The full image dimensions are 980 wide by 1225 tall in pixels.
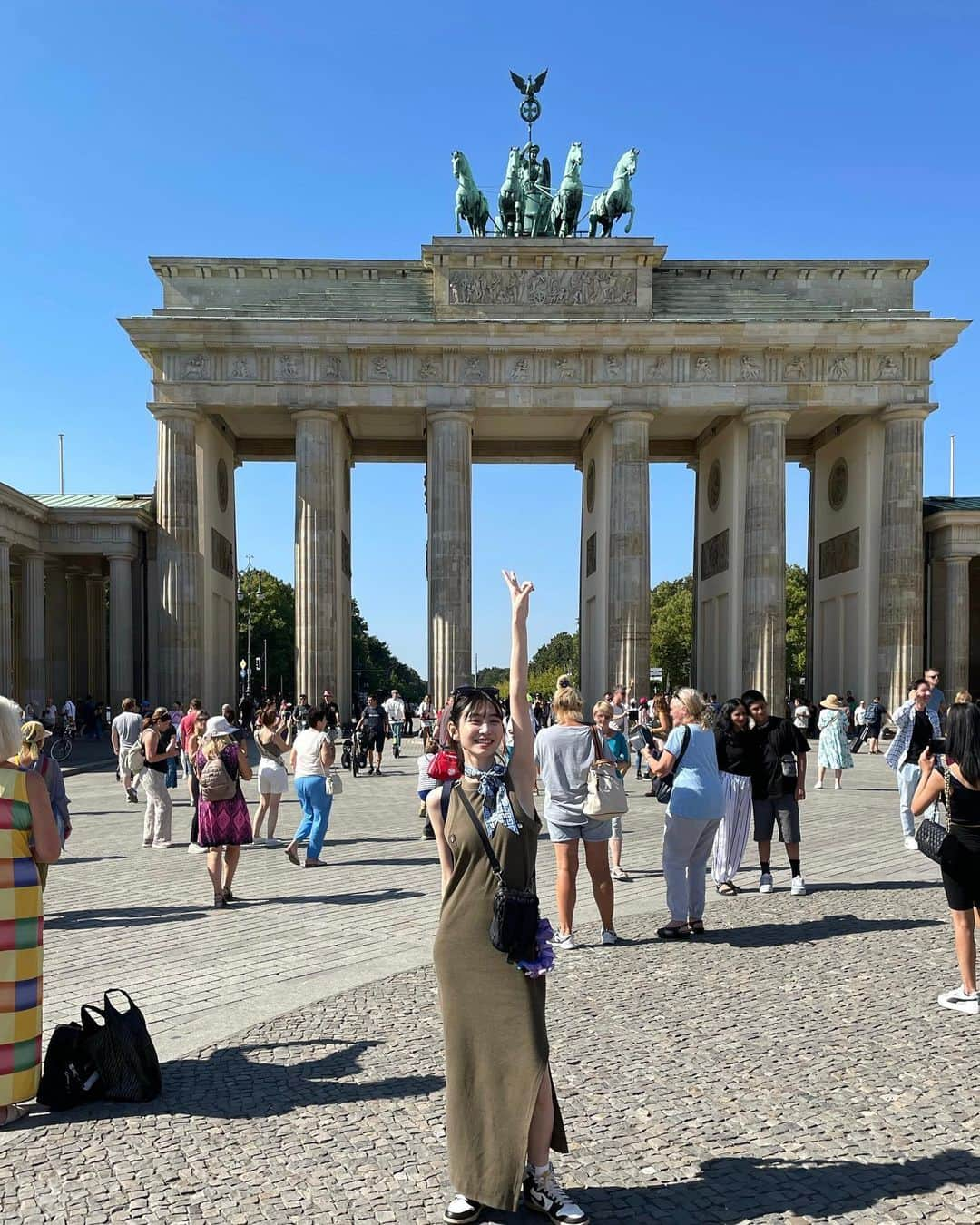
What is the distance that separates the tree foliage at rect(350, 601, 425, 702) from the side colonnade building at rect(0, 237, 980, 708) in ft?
98.2

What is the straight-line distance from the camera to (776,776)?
8797 mm

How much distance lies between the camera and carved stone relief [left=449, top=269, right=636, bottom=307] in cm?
3628

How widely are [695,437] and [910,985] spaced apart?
38.4 metres

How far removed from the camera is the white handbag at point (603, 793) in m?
7.05

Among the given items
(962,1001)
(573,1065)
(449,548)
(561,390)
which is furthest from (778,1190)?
(561,390)

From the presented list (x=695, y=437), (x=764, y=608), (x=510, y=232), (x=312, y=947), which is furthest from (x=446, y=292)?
(x=312, y=947)

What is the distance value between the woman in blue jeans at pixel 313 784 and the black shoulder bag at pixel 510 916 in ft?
24.8

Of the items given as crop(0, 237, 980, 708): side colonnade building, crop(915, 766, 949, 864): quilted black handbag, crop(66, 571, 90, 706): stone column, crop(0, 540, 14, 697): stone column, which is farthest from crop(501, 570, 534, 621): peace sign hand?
crop(66, 571, 90, 706): stone column

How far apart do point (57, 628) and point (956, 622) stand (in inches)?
1475

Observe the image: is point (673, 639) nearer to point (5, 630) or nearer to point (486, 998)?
point (5, 630)

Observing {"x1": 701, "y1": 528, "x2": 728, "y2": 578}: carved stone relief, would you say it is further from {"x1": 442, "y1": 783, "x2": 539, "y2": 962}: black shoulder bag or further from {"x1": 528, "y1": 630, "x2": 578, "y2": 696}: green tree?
{"x1": 528, "y1": 630, "x2": 578, "y2": 696}: green tree

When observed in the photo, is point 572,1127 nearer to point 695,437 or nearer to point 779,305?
point 779,305

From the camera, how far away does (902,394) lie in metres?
35.9

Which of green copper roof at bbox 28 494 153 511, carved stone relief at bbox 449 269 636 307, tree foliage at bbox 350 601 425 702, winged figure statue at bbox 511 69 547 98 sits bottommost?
tree foliage at bbox 350 601 425 702
